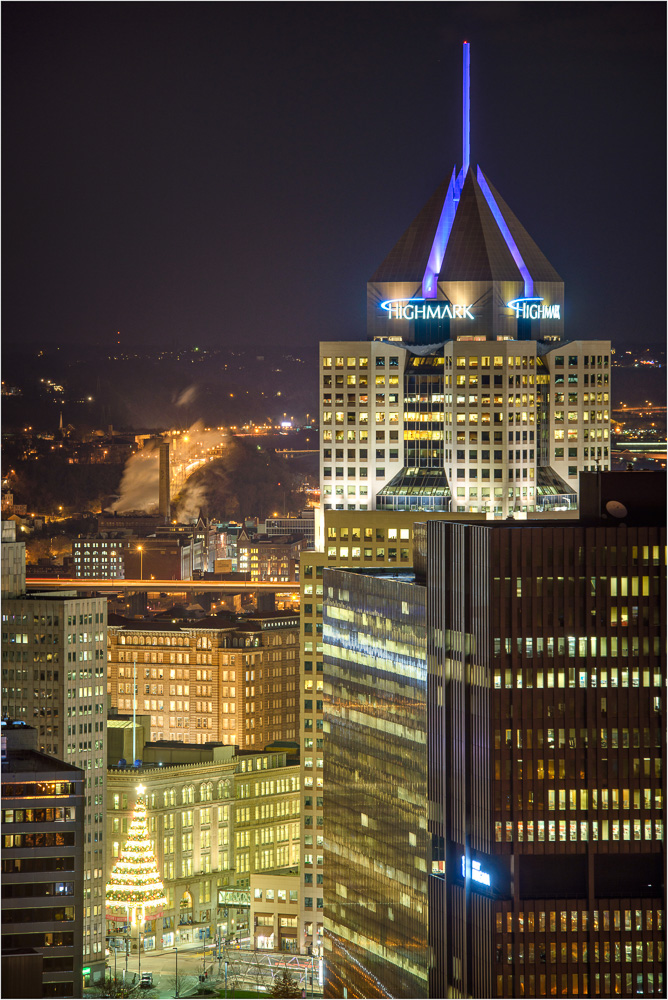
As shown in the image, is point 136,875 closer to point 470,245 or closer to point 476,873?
point 476,873

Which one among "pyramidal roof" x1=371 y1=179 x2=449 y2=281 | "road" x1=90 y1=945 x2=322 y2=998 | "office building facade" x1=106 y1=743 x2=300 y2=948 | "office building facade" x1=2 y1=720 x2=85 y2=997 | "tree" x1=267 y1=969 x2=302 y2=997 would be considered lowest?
"road" x1=90 y1=945 x2=322 y2=998

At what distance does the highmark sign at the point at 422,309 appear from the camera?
124438mm

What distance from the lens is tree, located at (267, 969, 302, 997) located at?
10616cm

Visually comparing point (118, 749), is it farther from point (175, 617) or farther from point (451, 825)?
point (451, 825)

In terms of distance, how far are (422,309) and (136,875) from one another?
38.5 metres

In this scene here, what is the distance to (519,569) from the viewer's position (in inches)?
2857

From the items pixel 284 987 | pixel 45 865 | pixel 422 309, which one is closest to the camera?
pixel 45 865

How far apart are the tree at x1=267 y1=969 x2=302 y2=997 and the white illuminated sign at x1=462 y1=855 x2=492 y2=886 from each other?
116 feet

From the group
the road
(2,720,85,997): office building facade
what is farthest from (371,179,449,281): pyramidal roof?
(2,720,85,997): office building facade

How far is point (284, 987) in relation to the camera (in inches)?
4232

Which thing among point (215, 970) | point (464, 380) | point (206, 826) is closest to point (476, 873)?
point (215, 970)

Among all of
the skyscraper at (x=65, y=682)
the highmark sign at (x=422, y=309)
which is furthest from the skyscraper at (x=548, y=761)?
the highmark sign at (x=422, y=309)

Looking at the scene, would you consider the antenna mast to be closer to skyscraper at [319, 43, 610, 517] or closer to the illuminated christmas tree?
skyscraper at [319, 43, 610, 517]

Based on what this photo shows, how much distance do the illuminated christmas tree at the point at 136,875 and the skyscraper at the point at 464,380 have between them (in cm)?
2572
